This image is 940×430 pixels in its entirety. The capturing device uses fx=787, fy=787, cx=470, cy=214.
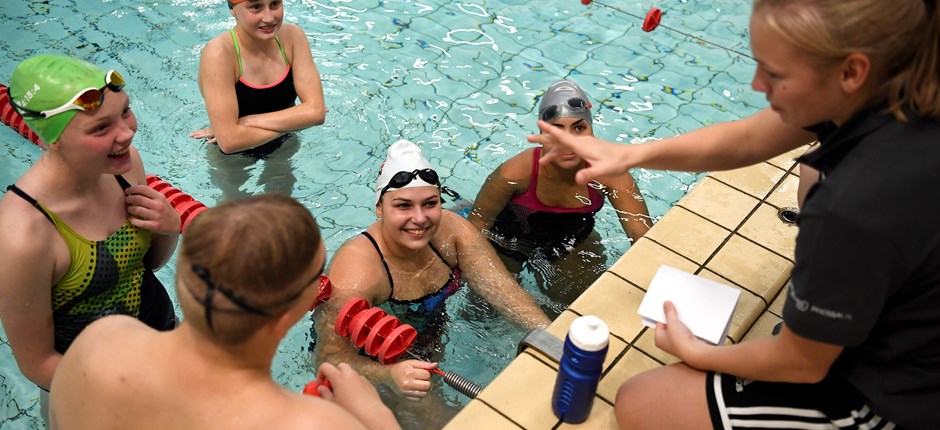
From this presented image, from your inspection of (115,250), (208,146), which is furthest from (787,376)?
(208,146)

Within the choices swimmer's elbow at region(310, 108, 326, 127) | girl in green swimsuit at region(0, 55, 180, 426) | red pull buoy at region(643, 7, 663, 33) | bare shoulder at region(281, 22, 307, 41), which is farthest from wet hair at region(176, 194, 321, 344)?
red pull buoy at region(643, 7, 663, 33)

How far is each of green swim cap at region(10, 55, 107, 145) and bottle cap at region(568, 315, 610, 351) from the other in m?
1.77

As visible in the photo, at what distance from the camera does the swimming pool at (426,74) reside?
5590 millimetres

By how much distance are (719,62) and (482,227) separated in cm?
343

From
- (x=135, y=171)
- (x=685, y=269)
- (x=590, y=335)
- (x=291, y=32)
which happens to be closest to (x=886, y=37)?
(x=590, y=335)

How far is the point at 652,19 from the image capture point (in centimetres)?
671

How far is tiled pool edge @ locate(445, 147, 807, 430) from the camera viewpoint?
2855 mm

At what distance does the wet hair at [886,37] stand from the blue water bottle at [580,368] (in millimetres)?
1034

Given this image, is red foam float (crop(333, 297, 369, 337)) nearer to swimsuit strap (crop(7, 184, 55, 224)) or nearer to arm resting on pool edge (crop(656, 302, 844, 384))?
swimsuit strap (crop(7, 184, 55, 224))

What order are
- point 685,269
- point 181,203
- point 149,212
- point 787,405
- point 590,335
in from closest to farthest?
1. point 787,405
2. point 590,335
3. point 149,212
4. point 685,269
5. point 181,203

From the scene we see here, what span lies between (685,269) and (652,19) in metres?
3.80

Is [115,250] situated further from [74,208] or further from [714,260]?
[714,260]

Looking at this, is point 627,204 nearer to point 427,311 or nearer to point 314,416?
point 427,311

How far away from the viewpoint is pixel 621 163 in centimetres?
251
